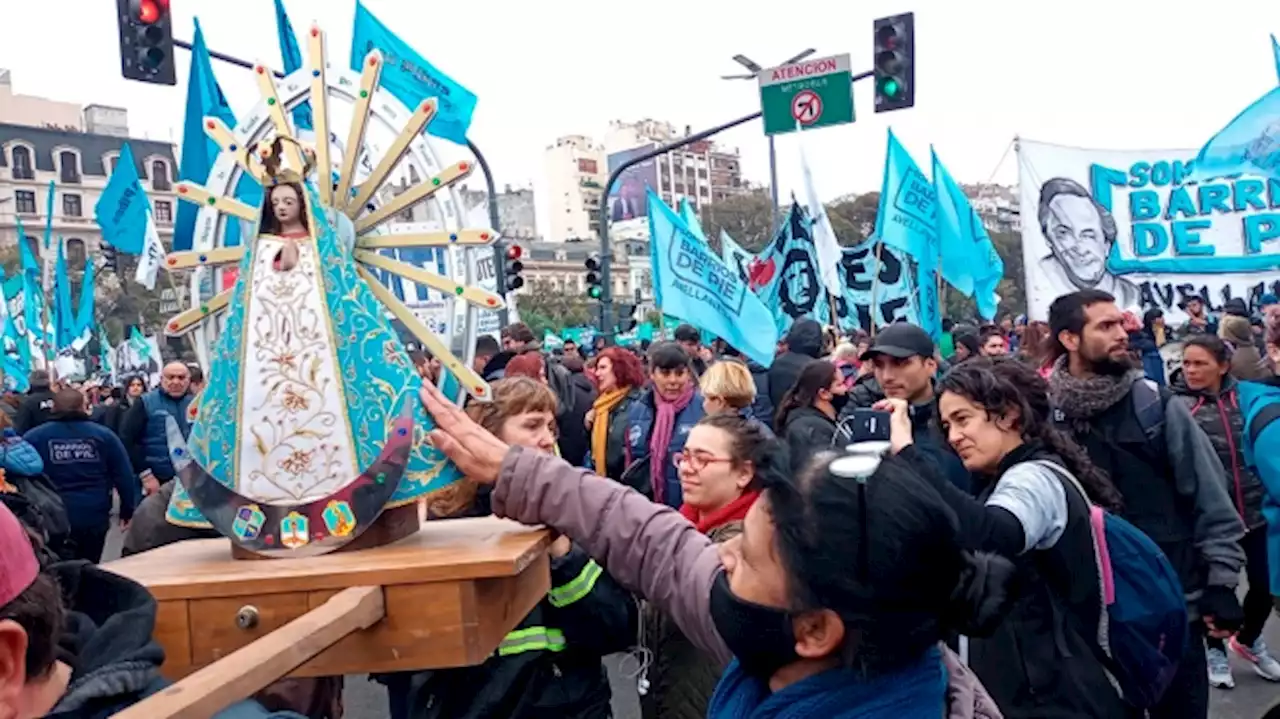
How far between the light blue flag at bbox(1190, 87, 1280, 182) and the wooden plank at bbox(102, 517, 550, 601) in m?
9.47

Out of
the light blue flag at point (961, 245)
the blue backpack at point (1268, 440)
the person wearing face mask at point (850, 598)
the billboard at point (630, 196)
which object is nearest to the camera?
the person wearing face mask at point (850, 598)

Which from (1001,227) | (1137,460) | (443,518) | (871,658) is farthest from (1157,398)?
(1001,227)

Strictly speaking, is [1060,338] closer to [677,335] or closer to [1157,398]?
→ [1157,398]

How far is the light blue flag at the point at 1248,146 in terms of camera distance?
9.38 m

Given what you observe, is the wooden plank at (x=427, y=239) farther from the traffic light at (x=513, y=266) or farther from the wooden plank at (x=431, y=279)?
the traffic light at (x=513, y=266)

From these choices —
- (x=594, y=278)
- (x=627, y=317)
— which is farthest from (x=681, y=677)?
(x=627, y=317)

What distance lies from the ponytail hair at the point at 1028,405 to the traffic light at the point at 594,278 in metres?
11.8

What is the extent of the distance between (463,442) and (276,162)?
2.31ft

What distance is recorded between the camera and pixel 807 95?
38.7 feet

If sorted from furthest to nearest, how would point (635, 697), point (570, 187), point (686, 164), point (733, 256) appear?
point (686, 164) < point (570, 187) < point (733, 256) < point (635, 697)

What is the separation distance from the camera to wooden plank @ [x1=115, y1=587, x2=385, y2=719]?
3.83 feet

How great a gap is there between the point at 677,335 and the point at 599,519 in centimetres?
900

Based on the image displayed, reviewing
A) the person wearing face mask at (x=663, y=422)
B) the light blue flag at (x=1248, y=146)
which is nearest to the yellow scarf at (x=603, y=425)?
the person wearing face mask at (x=663, y=422)

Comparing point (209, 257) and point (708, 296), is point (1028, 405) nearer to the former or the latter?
point (209, 257)
